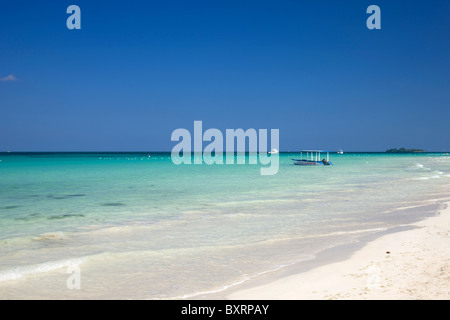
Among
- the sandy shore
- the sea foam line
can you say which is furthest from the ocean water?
the sandy shore

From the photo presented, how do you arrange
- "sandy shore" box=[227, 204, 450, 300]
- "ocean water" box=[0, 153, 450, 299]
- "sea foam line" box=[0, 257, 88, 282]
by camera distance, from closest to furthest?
"sandy shore" box=[227, 204, 450, 300] → "ocean water" box=[0, 153, 450, 299] → "sea foam line" box=[0, 257, 88, 282]

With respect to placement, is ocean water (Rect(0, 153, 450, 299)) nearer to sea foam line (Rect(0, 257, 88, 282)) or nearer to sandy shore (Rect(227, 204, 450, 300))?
sea foam line (Rect(0, 257, 88, 282))

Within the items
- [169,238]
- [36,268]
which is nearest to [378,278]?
[169,238]

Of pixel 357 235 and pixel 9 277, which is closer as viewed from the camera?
pixel 9 277

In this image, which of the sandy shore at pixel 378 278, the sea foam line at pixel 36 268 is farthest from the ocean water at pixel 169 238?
the sandy shore at pixel 378 278

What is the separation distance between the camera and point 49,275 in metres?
7.91

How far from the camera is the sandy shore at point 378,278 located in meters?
5.91

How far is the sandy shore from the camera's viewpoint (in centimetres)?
591

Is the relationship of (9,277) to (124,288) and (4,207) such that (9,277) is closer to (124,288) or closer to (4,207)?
(124,288)

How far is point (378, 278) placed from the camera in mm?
6695

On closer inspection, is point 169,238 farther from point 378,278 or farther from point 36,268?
point 378,278
